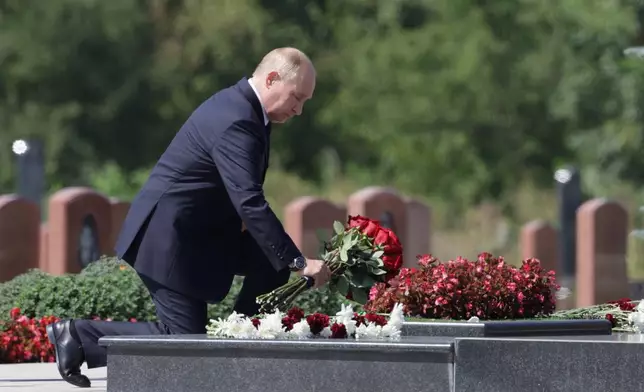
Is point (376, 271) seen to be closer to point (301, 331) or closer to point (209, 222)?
point (301, 331)

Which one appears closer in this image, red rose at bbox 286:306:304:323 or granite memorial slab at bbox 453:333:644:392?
granite memorial slab at bbox 453:333:644:392

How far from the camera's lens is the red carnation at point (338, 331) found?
7.03m

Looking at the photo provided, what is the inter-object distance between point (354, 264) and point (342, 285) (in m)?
0.11

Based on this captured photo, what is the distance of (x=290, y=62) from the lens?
7133mm

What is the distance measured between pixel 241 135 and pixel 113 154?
32801 mm

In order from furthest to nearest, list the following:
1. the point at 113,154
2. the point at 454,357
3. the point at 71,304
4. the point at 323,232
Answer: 1. the point at 113,154
2. the point at 71,304
3. the point at 323,232
4. the point at 454,357

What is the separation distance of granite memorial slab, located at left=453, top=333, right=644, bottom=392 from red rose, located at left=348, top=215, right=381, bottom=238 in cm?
109

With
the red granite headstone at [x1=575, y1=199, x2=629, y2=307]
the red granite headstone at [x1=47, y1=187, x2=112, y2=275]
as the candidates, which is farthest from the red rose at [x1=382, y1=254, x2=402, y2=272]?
the red granite headstone at [x1=575, y1=199, x2=629, y2=307]

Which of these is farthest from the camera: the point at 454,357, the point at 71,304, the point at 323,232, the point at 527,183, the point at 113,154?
the point at 527,183

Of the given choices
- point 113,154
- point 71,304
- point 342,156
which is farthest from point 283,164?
point 71,304

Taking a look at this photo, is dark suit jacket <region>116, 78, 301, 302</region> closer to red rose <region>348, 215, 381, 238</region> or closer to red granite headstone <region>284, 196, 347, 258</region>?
red rose <region>348, 215, 381, 238</region>

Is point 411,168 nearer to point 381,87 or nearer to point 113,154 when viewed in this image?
point 381,87

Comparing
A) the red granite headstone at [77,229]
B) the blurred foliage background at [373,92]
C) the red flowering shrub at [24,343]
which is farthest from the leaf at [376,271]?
the blurred foliage background at [373,92]

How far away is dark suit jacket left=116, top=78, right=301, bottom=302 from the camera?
23.5 feet
